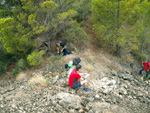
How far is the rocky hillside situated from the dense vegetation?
181 cm

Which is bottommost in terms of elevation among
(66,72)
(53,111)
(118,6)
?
(53,111)

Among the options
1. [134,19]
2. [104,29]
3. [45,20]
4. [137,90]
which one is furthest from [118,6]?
[137,90]

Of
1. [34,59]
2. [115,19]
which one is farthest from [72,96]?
[115,19]

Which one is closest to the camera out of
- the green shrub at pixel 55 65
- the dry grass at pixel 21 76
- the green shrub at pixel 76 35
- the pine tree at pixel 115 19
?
the green shrub at pixel 55 65

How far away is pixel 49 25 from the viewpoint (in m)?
8.64

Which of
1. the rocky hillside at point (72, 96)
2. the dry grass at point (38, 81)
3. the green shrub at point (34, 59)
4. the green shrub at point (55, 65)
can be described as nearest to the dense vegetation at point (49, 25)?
the green shrub at point (34, 59)

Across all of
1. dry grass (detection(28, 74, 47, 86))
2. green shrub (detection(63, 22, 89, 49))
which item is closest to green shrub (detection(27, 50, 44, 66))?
dry grass (detection(28, 74, 47, 86))

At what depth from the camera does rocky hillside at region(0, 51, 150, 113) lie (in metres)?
4.80

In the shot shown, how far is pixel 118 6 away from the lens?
30.5ft

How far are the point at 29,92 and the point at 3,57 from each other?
5.23 m

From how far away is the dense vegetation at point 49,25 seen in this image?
784cm

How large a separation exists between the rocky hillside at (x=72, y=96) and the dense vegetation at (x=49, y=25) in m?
1.81

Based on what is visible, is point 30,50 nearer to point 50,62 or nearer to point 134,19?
point 50,62

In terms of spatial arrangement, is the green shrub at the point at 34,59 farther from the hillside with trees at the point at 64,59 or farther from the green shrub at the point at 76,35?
the green shrub at the point at 76,35
